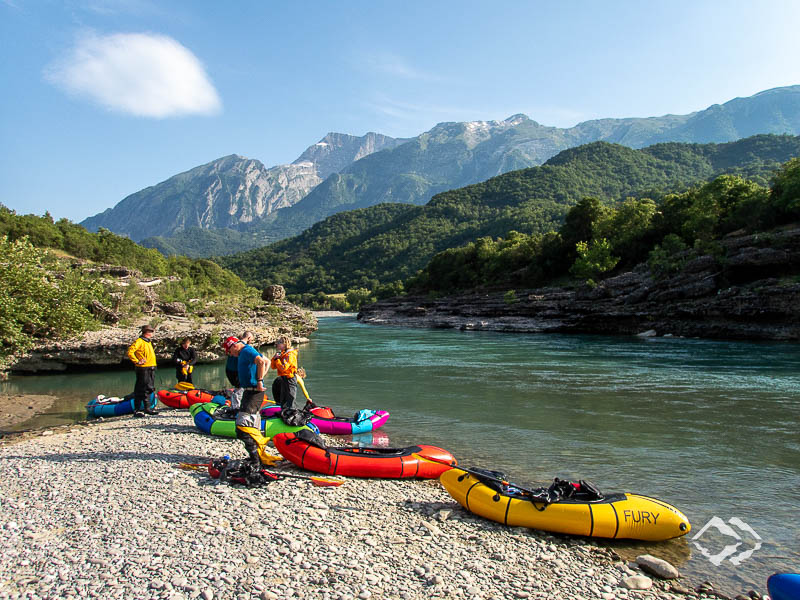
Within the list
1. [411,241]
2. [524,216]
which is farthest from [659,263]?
[411,241]

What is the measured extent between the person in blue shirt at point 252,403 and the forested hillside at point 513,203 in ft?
347

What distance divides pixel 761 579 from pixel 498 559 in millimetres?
3504

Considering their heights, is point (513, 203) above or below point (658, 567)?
above

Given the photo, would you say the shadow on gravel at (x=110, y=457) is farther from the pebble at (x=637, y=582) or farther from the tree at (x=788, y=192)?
the tree at (x=788, y=192)

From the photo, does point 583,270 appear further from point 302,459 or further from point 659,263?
point 302,459

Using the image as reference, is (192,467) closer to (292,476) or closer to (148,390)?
(292,476)

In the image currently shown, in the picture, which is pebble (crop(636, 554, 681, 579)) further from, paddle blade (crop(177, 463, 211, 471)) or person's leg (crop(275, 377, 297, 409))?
person's leg (crop(275, 377, 297, 409))

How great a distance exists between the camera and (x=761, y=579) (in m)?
6.30

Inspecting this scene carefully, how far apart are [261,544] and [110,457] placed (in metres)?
5.64

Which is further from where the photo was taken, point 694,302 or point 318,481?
point 694,302

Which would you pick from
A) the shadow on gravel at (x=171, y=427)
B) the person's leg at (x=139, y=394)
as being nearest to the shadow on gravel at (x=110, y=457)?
the shadow on gravel at (x=171, y=427)

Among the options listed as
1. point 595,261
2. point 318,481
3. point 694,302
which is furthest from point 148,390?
point 595,261

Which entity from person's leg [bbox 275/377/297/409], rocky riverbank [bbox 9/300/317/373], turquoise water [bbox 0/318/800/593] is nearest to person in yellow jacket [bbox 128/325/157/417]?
turquoise water [bbox 0/318/800/593]

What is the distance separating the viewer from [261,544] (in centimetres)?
630
